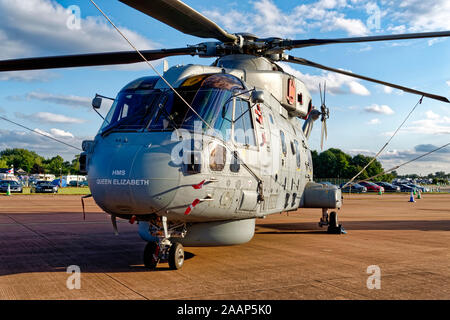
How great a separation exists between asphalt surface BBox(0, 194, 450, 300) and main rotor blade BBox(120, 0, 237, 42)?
4.02 meters

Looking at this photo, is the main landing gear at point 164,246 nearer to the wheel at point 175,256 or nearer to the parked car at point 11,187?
the wheel at point 175,256

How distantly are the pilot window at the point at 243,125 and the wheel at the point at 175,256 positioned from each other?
2.14 meters

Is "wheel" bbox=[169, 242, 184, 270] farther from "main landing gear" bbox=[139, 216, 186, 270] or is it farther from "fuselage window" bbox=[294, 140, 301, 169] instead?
"fuselage window" bbox=[294, 140, 301, 169]

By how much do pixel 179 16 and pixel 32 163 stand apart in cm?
15949

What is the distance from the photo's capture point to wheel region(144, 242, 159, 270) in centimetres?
715

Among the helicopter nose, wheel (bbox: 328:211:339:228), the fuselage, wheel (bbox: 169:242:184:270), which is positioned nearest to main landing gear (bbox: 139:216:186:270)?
wheel (bbox: 169:242:184:270)

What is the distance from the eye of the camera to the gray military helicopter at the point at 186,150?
252 inches

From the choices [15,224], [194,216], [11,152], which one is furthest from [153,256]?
[11,152]

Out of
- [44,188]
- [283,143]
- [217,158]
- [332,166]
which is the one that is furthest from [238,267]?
[332,166]

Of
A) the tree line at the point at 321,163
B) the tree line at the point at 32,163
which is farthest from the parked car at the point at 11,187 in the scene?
the tree line at the point at 32,163

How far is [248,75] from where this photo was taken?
9992 millimetres

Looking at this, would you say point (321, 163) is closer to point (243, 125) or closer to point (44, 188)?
point (44, 188)
